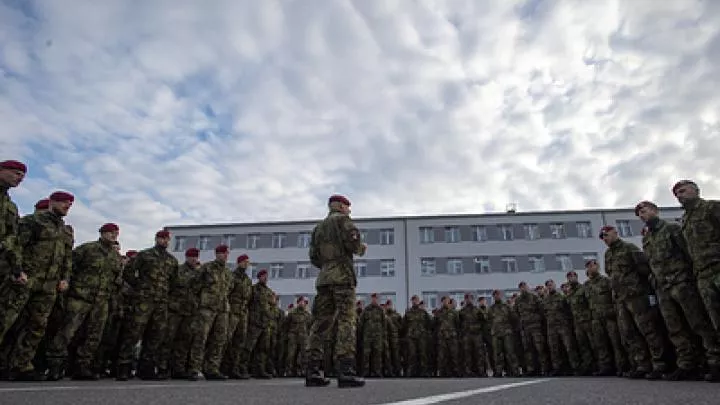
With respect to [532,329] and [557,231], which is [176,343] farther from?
[557,231]

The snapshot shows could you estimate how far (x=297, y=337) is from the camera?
12867 mm

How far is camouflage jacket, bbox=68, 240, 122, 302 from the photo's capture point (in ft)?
21.7

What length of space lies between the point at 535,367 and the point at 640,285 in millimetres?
5731

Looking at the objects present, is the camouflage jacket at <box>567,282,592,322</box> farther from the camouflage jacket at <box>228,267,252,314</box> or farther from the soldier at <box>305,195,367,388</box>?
the camouflage jacket at <box>228,267,252,314</box>

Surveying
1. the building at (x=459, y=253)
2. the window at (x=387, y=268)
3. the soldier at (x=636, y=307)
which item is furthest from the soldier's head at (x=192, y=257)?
the window at (x=387, y=268)

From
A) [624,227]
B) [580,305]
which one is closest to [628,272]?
[580,305]

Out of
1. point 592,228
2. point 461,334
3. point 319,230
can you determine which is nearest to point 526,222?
point 592,228

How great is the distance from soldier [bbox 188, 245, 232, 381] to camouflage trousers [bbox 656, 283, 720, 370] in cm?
602

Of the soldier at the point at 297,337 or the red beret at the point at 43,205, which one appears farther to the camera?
the soldier at the point at 297,337

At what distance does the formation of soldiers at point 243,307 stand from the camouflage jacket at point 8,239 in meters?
0.01

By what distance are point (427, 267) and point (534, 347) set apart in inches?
1080

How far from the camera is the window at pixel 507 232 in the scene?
129ft

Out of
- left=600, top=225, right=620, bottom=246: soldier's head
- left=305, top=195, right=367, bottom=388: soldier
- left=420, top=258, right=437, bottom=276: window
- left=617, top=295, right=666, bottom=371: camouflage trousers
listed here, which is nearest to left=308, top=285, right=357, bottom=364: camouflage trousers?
left=305, top=195, right=367, bottom=388: soldier

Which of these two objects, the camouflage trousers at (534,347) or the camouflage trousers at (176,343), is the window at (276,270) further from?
the camouflage trousers at (176,343)
